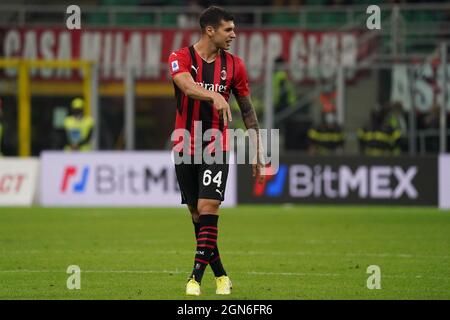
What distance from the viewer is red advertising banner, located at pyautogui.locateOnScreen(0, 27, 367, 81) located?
98.3ft

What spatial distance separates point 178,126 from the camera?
413 inches

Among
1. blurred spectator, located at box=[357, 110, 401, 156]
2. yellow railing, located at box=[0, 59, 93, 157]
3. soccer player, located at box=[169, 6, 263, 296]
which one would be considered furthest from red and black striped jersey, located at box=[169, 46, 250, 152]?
yellow railing, located at box=[0, 59, 93, 157]

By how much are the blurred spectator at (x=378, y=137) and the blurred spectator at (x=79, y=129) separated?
5.96 meters

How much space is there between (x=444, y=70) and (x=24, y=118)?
9.42 metres

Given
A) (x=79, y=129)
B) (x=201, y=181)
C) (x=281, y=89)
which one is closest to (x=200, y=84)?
(x=201, y=181)

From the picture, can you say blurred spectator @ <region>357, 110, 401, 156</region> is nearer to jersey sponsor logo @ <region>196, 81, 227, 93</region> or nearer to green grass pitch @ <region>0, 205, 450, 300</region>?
green grass pitch @ <region>0, 205, 450, 300</region>

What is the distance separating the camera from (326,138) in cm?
2562

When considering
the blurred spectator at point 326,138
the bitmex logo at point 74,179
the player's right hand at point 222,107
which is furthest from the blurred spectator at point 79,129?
the player's right hand at point 222,107

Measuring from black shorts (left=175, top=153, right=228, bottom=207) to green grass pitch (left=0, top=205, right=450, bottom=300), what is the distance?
0.88 meters

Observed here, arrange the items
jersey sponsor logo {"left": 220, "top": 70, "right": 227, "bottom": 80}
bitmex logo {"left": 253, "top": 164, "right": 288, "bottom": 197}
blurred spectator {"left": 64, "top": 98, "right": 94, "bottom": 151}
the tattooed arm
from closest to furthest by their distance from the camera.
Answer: jersey sponsor logo {"left": 220, "top": 70, "right": 227, "bottom": 80} < the tattooed arm < bitmex logo {"left": 253, "top": 164, "right": 288, "bottom": 197} < blurred spectator {"left": 64, "top": 98, "right": 94, "bottom": 151}

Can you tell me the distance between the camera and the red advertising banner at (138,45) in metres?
30.0

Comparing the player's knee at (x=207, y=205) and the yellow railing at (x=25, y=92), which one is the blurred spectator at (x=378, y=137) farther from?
the player's knee at (x=207, y=205)

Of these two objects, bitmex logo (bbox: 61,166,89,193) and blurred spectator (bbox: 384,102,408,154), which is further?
blurred spectator (bbox: 384,102,408,154)

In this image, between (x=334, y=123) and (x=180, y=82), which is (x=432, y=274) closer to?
(x=180, y=82)
